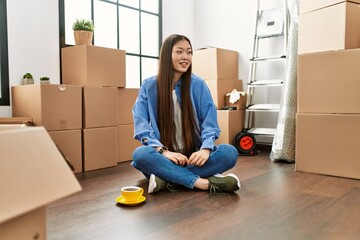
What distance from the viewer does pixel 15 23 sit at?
Answer: 247 cm

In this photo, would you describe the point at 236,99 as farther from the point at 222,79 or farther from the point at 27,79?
the point at 27,79

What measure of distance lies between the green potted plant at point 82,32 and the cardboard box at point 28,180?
2210 mm

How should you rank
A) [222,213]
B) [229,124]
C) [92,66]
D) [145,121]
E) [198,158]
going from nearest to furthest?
[222,213]
[198,158]
[145,121]
[92,66]
[229,124]

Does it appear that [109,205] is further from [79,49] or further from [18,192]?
[79,49]

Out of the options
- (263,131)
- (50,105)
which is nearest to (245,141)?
(263,131)

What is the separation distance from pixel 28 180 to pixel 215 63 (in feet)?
10.0

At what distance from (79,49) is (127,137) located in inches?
30.5

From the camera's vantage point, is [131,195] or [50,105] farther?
[50,105]

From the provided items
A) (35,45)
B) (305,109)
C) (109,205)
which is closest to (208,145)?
(109,205)

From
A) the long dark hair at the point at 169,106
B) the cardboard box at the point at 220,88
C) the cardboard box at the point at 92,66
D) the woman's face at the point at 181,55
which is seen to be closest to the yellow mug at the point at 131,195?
the long dark hair at the point at 169,106

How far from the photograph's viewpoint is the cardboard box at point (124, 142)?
281 centimetres

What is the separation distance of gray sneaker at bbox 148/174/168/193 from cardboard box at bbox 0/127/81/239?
1.21 metres

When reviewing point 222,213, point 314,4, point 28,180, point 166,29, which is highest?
point 166,29

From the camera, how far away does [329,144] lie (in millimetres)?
2252
